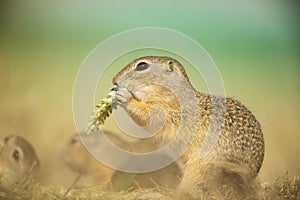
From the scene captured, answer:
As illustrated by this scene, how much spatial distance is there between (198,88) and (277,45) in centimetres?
46

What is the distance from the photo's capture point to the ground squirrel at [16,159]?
6.70 ft

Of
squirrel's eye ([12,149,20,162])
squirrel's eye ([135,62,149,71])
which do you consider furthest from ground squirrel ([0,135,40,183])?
squirrel's eye ([135,62,149,71])

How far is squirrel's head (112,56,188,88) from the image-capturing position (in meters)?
2.11

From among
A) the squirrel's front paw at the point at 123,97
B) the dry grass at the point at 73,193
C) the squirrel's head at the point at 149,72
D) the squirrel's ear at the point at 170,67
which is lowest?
the dry grass at the point at 73,193

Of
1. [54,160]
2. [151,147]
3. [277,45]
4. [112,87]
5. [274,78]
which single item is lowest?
[54,160]

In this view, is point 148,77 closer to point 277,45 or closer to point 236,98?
point 236,98

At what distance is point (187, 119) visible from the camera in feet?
6.92

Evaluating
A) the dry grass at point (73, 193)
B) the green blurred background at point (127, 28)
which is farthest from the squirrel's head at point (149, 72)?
the dry grass at point (73, 193)

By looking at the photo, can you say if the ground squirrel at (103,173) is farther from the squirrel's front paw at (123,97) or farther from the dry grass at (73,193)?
the squirrel's front paw at (123,97)

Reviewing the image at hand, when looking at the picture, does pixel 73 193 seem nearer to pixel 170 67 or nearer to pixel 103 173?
pixel 103 173

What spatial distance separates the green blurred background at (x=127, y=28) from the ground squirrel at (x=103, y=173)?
57 mm

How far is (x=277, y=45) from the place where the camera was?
233cm

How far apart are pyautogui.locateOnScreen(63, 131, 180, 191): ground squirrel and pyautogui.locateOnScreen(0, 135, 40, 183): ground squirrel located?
138 mm

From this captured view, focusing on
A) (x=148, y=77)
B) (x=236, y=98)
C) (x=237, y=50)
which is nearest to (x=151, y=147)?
(x=148, y=77)
